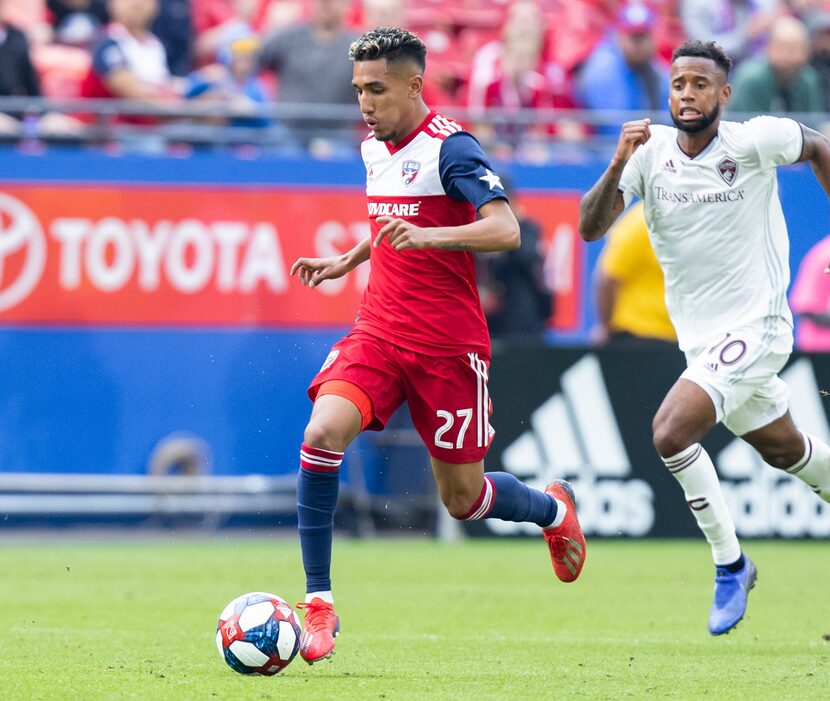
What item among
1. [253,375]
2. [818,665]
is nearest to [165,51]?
[253,375]

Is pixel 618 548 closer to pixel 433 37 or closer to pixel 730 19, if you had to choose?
pixel 433 37

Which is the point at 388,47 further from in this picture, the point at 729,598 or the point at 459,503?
the point at 729,598

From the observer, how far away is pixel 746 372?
312 inches

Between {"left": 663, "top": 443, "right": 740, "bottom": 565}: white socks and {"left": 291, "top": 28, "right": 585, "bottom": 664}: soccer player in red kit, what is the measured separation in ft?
3.50

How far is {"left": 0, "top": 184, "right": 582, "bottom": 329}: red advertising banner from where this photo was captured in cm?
1433

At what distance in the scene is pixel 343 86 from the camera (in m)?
15.0

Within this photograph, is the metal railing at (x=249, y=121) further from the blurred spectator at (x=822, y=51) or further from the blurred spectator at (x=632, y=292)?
the blurred spectator at (x=632, y=292)

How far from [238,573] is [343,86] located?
211 inches

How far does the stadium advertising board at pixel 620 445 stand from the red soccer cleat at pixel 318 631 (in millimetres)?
6403

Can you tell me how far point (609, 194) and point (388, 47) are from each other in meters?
1.43

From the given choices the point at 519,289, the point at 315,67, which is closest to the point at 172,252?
the point at 315,67

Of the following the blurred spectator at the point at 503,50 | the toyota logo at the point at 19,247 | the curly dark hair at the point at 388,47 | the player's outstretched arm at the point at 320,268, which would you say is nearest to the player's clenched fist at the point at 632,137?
the curly dark hair at the point at 388,47

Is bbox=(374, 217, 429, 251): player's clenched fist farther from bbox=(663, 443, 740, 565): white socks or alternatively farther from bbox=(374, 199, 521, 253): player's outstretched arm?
bbox=(663, 443, 740, 565): white socks

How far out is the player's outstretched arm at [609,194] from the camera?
744 cm
